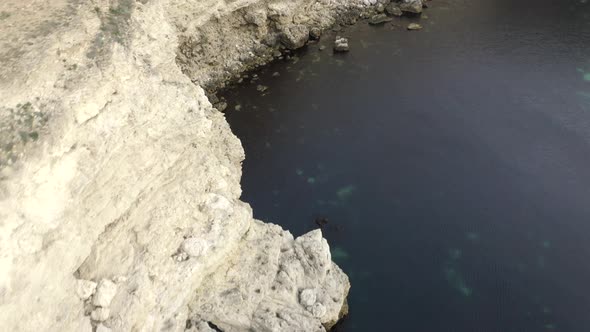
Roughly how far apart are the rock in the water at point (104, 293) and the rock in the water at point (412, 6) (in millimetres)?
55849

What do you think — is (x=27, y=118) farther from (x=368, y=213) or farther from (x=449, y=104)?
(x=449, y=104)

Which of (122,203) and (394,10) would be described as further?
(394,10)

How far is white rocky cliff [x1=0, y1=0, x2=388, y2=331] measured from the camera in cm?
2472

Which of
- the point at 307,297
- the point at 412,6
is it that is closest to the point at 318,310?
Answer: the point at 307,297

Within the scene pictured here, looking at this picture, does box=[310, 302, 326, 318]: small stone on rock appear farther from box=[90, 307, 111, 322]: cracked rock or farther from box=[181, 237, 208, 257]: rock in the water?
box=[90, 307, 111, 322]: cracked rock

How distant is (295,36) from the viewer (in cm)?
6203

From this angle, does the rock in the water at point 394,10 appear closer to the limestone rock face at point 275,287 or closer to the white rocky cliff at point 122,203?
the white rocky cliff at point 122,203

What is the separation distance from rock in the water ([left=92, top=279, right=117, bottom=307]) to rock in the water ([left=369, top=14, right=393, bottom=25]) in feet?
169

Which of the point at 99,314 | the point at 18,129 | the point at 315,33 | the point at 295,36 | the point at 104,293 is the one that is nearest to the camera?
the point at 18,129

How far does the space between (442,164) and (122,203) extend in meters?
29.5

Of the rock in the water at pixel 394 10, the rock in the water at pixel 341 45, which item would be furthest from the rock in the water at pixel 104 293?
the rock in the water at pixel 394 10

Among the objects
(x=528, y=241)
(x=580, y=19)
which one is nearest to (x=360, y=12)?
(x=580, y=19)

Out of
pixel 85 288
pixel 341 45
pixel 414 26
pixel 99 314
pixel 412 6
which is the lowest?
pixel 414 26

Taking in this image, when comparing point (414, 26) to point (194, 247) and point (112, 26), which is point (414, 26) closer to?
point (112, 26)
